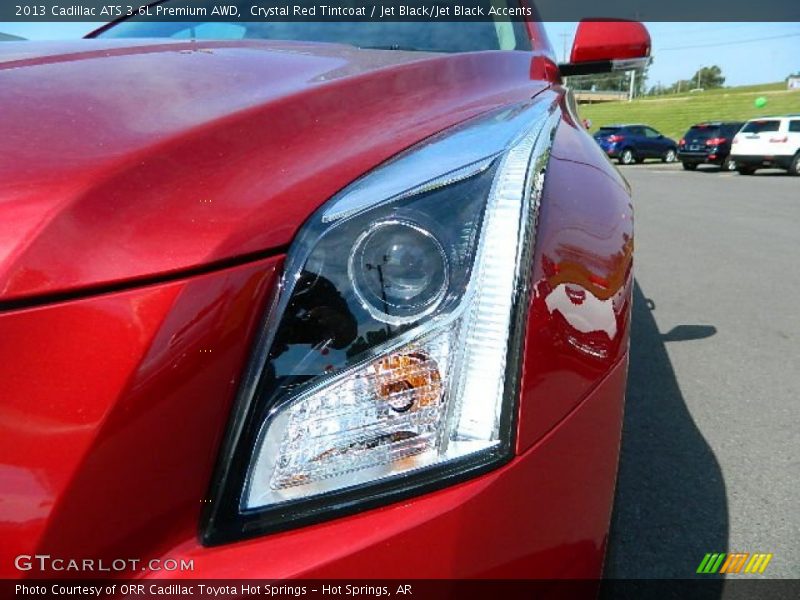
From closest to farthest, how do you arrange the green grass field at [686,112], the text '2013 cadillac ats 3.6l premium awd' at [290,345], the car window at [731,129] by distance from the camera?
the text '2013 cadillac ats 3.6l premium awd' at [290,345]
the car window at [731,129]
the green grass field at [686,112]

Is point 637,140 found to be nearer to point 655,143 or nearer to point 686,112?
point 655,143

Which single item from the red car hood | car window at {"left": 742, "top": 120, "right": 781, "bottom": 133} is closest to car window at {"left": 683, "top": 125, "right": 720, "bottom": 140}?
car window at {"left": 742, "top": 120, "right": 781, "bottom": 133}

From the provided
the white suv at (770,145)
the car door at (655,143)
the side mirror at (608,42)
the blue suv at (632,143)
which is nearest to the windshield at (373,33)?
the side mirror at (608,42)

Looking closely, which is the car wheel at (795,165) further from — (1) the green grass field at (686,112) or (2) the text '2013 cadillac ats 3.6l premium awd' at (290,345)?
(2) the text '2013 cadillac ats 3.6l premium awd' at (290,345)

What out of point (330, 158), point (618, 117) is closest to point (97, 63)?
point (330, 158)

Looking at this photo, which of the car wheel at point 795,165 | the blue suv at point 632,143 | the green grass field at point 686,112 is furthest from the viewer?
the green grass field at point 686,112

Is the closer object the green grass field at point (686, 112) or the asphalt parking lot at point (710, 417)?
the asphalt parking lot at point (710, 417)

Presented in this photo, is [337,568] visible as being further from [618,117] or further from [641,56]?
[618,117]

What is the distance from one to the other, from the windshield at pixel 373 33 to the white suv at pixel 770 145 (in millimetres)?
19040

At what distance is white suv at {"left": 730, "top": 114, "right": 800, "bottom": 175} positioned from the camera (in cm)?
1848

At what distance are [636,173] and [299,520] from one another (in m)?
21.8

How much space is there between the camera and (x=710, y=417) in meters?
3.02

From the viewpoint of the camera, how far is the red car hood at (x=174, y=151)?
773mm

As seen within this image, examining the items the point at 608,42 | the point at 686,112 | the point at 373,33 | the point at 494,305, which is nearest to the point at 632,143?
the point at 686,112
